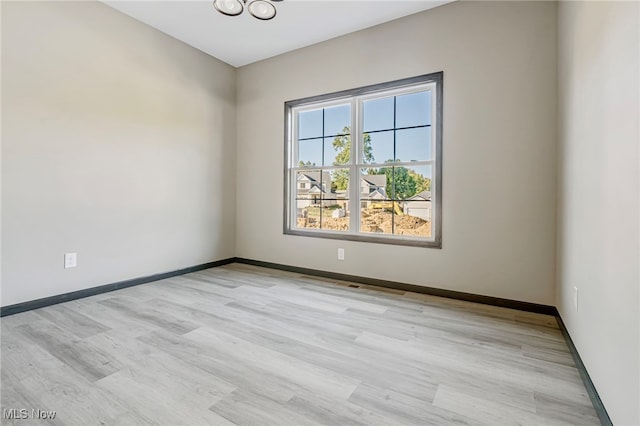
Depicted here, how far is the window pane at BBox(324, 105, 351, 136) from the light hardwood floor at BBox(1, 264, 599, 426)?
2.01 m

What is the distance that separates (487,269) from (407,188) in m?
1.07

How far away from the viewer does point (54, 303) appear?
257cm

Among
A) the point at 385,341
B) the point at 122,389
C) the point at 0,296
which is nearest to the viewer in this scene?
the point at 122,389

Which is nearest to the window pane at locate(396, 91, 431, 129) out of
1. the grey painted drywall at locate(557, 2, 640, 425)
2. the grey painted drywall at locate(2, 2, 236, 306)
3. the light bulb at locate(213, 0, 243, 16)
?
the grey painted drywall at locate(557, 2, 640, 425)

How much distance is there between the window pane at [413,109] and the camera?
3035 millimetres

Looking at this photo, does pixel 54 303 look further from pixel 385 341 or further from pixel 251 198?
pixel 385 341

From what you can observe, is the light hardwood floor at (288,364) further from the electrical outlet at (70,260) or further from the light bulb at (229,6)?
the light bulb at (229,6)

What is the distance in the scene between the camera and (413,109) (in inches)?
122

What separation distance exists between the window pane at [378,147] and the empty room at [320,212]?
23 mm

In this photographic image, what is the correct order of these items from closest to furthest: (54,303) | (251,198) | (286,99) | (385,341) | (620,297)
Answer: (620,297)
(385,341)
(54,303)
(286,99)
(251,198)

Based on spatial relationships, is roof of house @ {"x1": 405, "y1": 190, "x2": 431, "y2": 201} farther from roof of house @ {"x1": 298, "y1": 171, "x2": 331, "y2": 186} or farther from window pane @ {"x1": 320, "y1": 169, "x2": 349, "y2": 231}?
roof of house @ {"x1": 298, "y1": 171, "x2": 331, "y2": 186}

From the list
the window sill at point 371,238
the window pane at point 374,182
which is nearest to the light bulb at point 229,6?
the window pane at point 374,182

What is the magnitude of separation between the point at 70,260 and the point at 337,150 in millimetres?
2879

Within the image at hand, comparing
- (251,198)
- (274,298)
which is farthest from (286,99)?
(274,298)
